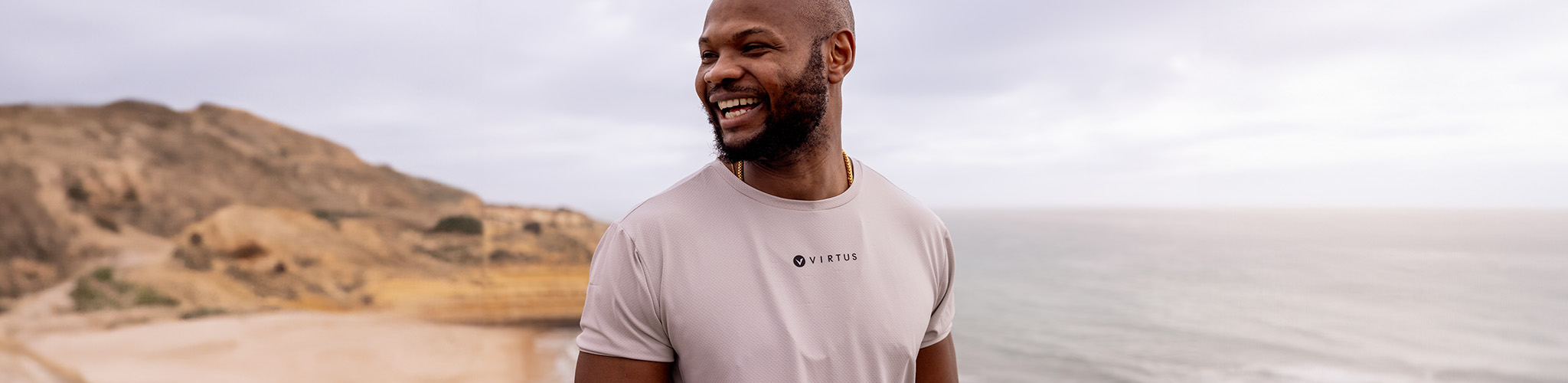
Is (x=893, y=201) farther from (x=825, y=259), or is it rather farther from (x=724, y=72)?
(x=724, y=72)

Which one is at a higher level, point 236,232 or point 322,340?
point 236,232

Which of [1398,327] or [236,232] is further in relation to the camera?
[1398,327]

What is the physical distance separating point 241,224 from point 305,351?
6832mm

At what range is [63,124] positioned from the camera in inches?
943

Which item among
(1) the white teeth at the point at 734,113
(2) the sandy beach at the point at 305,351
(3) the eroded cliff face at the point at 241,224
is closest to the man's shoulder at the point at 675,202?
(1) the white teeth at the point at 734,113

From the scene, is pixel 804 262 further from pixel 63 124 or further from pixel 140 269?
pixel 63 124

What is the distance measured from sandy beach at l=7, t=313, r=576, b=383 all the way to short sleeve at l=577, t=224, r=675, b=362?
56.4 ft

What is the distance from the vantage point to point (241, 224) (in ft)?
71.7

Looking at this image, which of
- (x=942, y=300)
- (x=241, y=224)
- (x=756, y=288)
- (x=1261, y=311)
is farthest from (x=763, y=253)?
(x=1261, y=311)

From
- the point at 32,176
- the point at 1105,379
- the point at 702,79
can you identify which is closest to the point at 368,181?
the point at 32,176

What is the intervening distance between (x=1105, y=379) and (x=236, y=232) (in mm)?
25272

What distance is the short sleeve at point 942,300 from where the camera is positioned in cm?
145

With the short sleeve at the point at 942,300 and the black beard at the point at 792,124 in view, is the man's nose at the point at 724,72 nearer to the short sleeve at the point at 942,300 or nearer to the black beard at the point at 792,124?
the black beard at the point at 792,124

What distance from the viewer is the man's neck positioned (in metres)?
1.27
